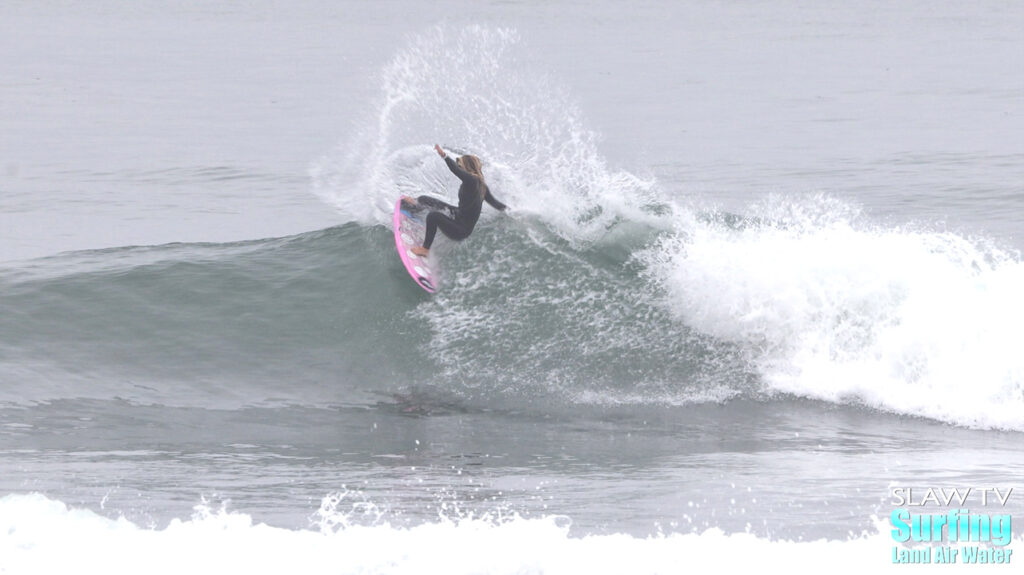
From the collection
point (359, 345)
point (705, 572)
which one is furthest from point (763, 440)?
point (359, 345)

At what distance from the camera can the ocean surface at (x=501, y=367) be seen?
7.50 metres

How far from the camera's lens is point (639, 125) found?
33281 millimetres

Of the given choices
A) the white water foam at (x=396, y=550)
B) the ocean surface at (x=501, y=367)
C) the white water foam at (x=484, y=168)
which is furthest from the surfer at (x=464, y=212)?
the white water foam at (x=396, y=550)

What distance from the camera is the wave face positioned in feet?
39.5

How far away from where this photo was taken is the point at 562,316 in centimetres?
1313

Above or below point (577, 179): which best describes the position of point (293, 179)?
above

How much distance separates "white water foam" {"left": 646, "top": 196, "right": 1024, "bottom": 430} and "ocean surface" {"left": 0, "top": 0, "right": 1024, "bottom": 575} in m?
0.03

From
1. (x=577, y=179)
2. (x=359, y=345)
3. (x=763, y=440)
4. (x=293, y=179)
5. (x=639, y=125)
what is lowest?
(x=763, y=440)

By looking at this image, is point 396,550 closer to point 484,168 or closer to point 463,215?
point 463,215

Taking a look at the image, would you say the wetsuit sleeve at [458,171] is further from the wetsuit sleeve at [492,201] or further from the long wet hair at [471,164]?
the wetsuit sleeve at [492,201]

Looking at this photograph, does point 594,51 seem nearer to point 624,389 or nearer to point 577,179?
point 577,179

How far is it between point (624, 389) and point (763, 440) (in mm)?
1854

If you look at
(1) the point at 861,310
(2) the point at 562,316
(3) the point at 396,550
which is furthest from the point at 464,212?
(3) the point at 396,550

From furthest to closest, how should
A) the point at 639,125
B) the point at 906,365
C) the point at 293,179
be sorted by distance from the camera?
1. the point at 639,125
2. the point at 293,179
3. the point at 906,365
